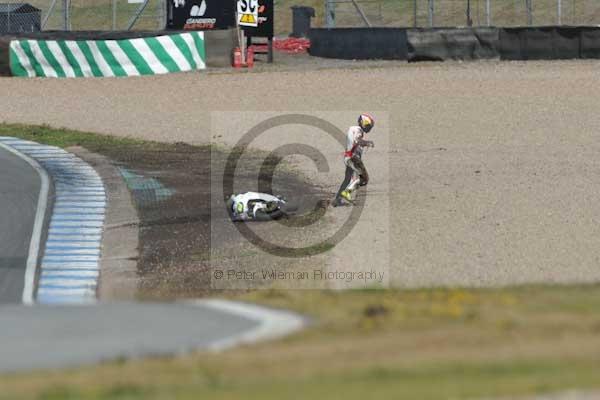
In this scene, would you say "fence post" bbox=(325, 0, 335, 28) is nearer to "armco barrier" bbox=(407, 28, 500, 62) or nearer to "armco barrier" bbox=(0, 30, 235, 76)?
"armco barrier" bbox=(0, 30, 235, 76)

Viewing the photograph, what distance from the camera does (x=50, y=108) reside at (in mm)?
32469

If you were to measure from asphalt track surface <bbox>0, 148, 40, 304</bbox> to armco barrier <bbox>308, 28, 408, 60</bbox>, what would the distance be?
51.6 ft

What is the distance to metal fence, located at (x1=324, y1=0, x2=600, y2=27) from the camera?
144 ft

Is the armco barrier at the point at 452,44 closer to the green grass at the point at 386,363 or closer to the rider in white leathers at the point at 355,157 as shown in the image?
the rider in white leathers at the point at 355,157

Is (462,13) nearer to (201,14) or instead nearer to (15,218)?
(201,14)

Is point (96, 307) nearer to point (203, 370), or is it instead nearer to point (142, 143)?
point (203, 370)

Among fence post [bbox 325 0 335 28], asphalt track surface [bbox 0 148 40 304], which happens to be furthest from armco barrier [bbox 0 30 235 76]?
asphalt track surface [bbox 0 148 40 304]

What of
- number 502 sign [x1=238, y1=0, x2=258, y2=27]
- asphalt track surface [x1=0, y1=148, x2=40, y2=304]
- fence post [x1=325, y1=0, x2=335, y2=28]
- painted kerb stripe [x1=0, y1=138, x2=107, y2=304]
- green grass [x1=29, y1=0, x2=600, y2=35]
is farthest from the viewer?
green grass [x1=29, y1=0, x2=600, y2=35]

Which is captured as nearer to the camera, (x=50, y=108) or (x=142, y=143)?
(x=142, y=143)

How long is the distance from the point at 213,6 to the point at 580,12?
1360cm

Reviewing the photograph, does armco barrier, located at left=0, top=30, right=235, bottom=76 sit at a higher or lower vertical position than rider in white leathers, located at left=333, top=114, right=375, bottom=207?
higher

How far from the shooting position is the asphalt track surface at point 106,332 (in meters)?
7.48

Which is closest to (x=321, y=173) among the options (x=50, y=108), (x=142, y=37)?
(x=50, y=108)

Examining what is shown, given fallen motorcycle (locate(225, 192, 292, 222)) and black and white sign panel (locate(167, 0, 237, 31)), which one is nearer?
fallen motorcycle (locate(225, 192, 292, 222))
